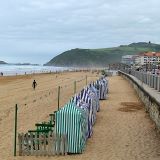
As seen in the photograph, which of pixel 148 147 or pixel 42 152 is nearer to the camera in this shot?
pixel 42 152

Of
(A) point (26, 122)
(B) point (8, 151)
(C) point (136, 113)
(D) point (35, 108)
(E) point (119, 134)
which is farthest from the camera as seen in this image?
(D) point (35, 108)

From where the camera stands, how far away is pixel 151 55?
176 meters

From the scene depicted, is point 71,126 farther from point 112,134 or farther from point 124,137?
point 112,134

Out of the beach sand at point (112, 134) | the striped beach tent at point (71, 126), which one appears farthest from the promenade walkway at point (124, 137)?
the striped beach tent at point (71, 126)

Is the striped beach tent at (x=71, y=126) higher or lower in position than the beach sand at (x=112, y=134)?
higher

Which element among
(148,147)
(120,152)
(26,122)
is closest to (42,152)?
(120,152)

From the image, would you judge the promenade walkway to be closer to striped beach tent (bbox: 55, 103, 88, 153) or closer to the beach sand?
the beach sand

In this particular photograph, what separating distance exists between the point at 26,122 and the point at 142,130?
5.15 meters

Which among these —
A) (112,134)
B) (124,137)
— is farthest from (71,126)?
(112,134)

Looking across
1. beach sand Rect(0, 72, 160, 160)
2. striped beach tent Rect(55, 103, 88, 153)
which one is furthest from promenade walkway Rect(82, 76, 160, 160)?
striped beach tent Rect(55, 103, 88, 153)

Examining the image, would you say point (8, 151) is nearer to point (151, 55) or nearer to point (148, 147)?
point (148, 147)

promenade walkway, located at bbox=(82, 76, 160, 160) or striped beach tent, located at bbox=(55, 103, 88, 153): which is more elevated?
striped beach tent, located at bbox=(55, 103, 88, 153)

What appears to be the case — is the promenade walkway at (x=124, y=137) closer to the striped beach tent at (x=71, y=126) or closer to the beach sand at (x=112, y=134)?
the beach sand at (x=112, y=134)

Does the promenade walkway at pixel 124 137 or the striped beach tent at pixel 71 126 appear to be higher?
the striped beach tent at pixel 71 126
